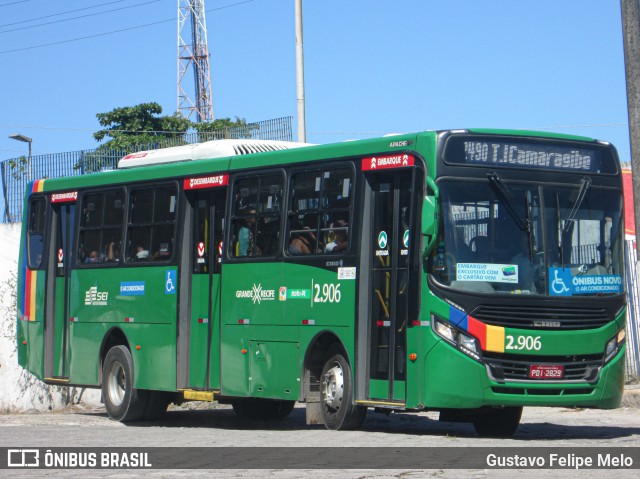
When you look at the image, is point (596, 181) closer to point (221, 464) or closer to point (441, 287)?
Result: point (441, 287)

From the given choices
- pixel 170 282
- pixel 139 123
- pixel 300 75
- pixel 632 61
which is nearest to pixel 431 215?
pixel 170 282

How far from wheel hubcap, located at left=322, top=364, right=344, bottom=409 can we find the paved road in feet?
1.18

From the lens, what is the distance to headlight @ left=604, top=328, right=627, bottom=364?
13.9 metres

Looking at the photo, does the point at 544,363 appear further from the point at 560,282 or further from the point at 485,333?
the point at 560,282

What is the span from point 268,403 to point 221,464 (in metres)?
7.12

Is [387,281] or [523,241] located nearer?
[523,241]

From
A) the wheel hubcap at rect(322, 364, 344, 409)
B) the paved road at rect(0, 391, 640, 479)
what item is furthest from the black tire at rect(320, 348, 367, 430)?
the paved road at rect(0, 391, 640, 479)

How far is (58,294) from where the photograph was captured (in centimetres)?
1986

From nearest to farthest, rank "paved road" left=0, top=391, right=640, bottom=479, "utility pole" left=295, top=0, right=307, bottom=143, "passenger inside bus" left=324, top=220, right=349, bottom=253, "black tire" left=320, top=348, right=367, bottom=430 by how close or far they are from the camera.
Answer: "paved road" left=0, top=391, right=640, bottom=479
"black tire" left=320, top=348, right=367, bottom=430
"passenger inside bus" left=324, top=220, right=349, bottom=253
"utility pole" left=295, top=0, right=307, bottom=143

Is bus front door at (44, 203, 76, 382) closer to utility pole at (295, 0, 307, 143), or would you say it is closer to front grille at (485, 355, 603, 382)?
utility pole at (295, 0, 307, 143)

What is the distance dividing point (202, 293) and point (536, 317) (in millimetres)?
5300

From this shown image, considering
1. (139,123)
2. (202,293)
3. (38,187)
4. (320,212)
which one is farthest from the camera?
(139,123)

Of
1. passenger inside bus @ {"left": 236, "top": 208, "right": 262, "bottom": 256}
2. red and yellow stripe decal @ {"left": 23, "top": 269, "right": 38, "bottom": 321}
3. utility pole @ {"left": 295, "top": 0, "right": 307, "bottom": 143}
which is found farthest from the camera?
utility pole @ {"left": 295, "top": 0, "right": 307, "bottom": 143}

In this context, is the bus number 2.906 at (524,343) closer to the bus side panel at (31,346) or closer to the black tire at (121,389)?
the black tire at (121,389)
